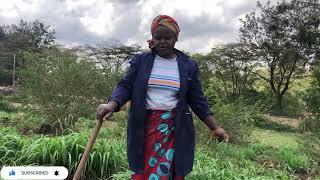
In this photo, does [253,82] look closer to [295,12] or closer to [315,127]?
[295,12]

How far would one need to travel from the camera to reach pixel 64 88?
1083cm

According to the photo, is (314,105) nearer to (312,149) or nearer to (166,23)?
(312,149)

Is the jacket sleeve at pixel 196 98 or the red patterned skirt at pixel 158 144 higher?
the jacket sleeve at pixel 196 98

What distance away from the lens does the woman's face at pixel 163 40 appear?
11.6 ft

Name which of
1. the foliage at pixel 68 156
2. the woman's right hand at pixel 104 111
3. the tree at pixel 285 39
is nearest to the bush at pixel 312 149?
the foliage at pixel 68 156

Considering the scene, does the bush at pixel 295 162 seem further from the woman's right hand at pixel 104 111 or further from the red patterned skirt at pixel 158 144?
the woman's right hand at pixel 104 111

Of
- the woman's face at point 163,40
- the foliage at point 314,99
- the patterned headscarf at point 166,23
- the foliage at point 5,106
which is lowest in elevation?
the foliage at point 5,106

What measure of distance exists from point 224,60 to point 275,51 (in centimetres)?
294

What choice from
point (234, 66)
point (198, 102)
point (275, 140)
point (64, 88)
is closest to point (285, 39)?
point (234, 66)

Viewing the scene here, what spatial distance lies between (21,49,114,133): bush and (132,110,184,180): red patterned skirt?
7102mm

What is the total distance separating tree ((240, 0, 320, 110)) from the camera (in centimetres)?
2895

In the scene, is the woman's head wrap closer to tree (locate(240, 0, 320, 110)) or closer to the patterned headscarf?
the patterned headscarf

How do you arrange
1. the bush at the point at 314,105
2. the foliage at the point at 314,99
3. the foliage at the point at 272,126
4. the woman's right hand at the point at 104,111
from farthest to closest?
the foliage at the point at 272,126, the foliage at the point at 314,99, the bush at the point at 314,105, the woman's right hand at the point at 104,111

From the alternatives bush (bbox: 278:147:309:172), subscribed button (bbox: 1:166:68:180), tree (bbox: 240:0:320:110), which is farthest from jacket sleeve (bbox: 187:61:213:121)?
tree (bbox: 240:0:320:110)
